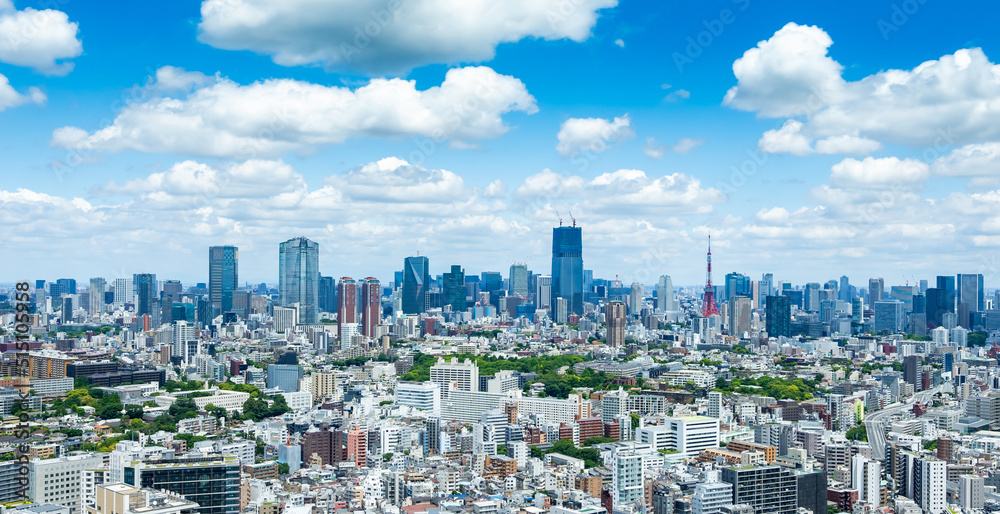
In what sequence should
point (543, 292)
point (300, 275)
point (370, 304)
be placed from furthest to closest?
point (543, 292) → point (300, 275) → point (370, 304)

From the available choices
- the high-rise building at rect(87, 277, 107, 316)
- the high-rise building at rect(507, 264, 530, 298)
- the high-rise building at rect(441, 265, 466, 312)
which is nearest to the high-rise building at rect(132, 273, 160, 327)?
the high-rise building at rect(87, 277, 107, 316)

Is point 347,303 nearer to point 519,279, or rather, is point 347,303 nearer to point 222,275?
point 222,275

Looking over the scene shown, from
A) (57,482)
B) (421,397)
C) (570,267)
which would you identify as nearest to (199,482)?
(57,482)

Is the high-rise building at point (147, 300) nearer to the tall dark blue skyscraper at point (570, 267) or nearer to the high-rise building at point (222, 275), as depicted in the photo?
the high-rise building at point (222, 275)

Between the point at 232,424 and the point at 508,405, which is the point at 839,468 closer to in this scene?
the point at 508,405

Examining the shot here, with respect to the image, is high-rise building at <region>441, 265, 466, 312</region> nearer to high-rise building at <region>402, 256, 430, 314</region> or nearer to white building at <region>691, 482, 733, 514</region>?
high-rise building at <region>402, 256, 430, 314</region>

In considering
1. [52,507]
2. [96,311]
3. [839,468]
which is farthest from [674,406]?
[96,311]

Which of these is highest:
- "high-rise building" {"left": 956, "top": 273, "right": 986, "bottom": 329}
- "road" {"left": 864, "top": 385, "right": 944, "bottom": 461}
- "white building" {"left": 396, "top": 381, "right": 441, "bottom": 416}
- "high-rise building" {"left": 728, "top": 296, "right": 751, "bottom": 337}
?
"high-rise building" {"left": 956, "top": 273, "right": 986, "bottom": 329}
